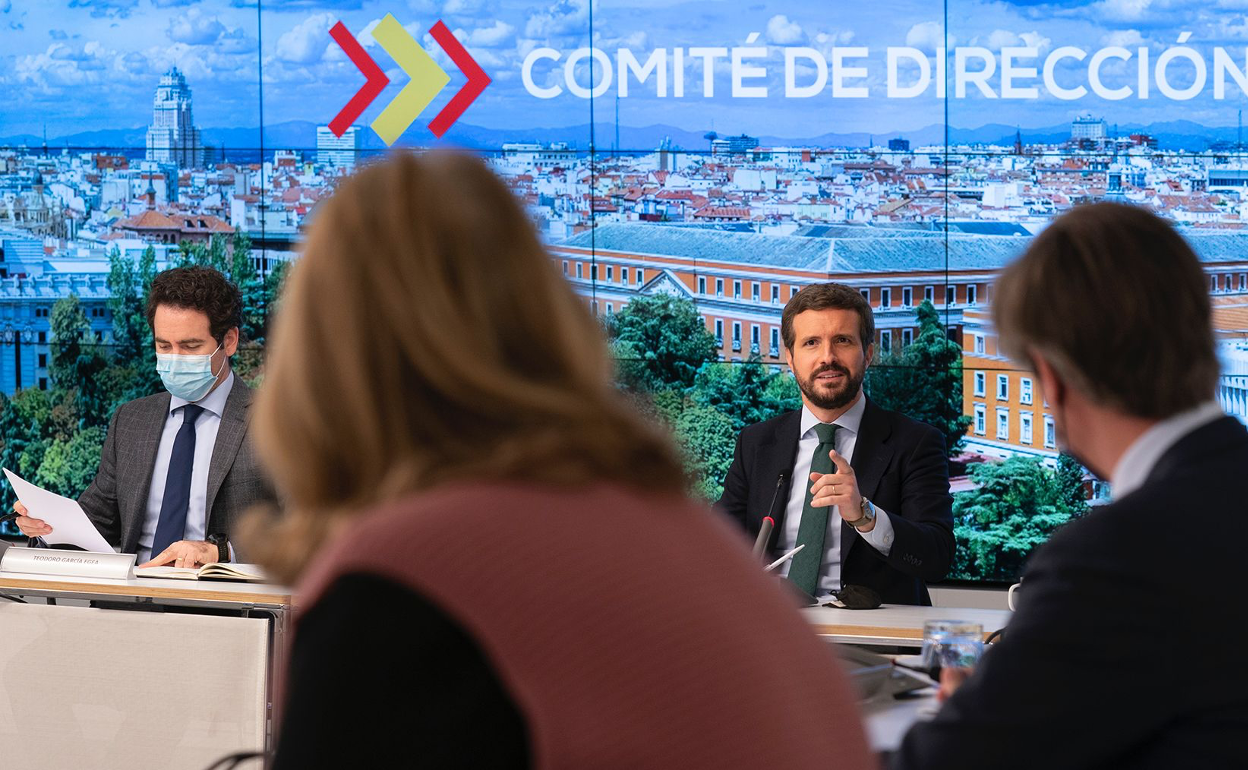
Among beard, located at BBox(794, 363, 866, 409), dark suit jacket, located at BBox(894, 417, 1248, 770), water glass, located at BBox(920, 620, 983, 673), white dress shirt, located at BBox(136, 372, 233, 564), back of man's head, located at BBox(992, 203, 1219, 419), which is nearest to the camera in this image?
dark suit jacket, located at BBox(894, 417, 1248, 770)

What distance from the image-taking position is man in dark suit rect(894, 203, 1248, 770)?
131 centimetres

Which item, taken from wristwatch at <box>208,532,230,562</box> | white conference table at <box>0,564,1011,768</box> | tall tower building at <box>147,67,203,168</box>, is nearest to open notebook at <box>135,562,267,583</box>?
white conference table at <box>0,564,1011,768</box>

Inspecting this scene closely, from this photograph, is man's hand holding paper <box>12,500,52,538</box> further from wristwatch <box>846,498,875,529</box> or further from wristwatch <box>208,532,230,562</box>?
wristwatch <box>846,498,875,529</box>

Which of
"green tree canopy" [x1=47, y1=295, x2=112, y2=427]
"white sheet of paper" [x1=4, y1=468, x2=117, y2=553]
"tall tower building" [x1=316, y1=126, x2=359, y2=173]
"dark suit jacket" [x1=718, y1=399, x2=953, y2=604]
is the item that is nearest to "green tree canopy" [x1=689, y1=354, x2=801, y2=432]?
"tall tower building" [x1=316, y1=126, x2=359, y2=173]

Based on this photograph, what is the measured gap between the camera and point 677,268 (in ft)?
18.0

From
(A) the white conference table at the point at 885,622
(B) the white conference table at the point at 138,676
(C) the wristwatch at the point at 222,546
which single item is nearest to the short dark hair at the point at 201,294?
(C) the wristwatch at the point at 222,546

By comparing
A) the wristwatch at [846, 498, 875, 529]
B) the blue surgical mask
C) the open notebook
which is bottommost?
the open notebook

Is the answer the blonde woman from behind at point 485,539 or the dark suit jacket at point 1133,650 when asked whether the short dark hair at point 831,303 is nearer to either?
the dark suit jacket at point 1133,650

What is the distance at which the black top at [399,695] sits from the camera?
83 centimetres

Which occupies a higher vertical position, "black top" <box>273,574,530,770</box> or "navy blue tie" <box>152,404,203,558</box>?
"black top" <box>273,574,530,770</box>

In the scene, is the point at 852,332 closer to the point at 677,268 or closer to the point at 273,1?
the point at 677,268

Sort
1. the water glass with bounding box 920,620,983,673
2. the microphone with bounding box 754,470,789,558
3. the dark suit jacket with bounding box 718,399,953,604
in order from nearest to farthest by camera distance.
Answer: the water glass with bounding box 920,620,983,673 → the microphone with bounding box 754,470,789,558 → the dark suit jacket with bounding box 718,399,953,604

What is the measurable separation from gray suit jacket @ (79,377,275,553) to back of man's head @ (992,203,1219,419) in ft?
7.94

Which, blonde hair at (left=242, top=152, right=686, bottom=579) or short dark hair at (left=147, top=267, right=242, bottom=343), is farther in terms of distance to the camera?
short dark hair at (left=147, top=267, right=242, bottom=343)
